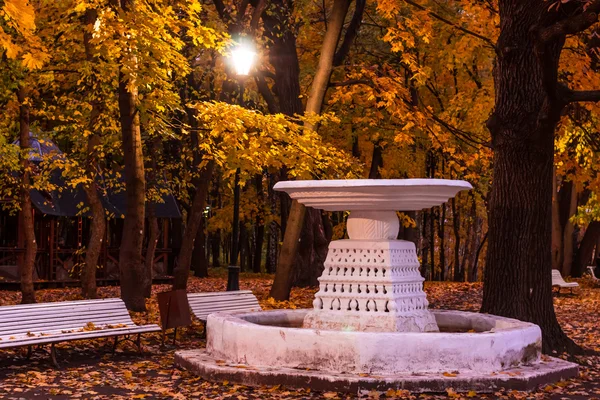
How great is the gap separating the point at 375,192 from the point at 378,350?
189 cm

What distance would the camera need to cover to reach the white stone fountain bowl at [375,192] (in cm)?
1094

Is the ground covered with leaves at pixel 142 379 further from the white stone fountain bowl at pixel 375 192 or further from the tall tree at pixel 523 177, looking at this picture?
the white stone fountain bowl at pixel 375 192

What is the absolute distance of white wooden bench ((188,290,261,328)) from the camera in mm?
14695

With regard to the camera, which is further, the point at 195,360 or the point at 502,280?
the point at 502,280

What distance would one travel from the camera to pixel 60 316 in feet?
41.5

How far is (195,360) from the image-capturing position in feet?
37.2

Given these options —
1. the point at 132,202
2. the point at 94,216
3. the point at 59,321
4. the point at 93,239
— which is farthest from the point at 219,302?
the point at 94,216

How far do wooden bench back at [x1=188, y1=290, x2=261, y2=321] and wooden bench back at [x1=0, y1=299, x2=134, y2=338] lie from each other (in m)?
1.36

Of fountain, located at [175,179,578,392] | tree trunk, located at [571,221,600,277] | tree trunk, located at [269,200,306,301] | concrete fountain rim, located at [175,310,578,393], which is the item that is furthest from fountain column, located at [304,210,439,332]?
tree trunk, located at [571,221,600,277]

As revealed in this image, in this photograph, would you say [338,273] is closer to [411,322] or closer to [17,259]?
[411,322]

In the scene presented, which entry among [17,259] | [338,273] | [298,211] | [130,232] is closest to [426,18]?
[298,211]

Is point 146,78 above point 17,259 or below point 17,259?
above

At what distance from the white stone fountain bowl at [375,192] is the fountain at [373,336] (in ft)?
0.05

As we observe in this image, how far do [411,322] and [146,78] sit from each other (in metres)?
6.97
